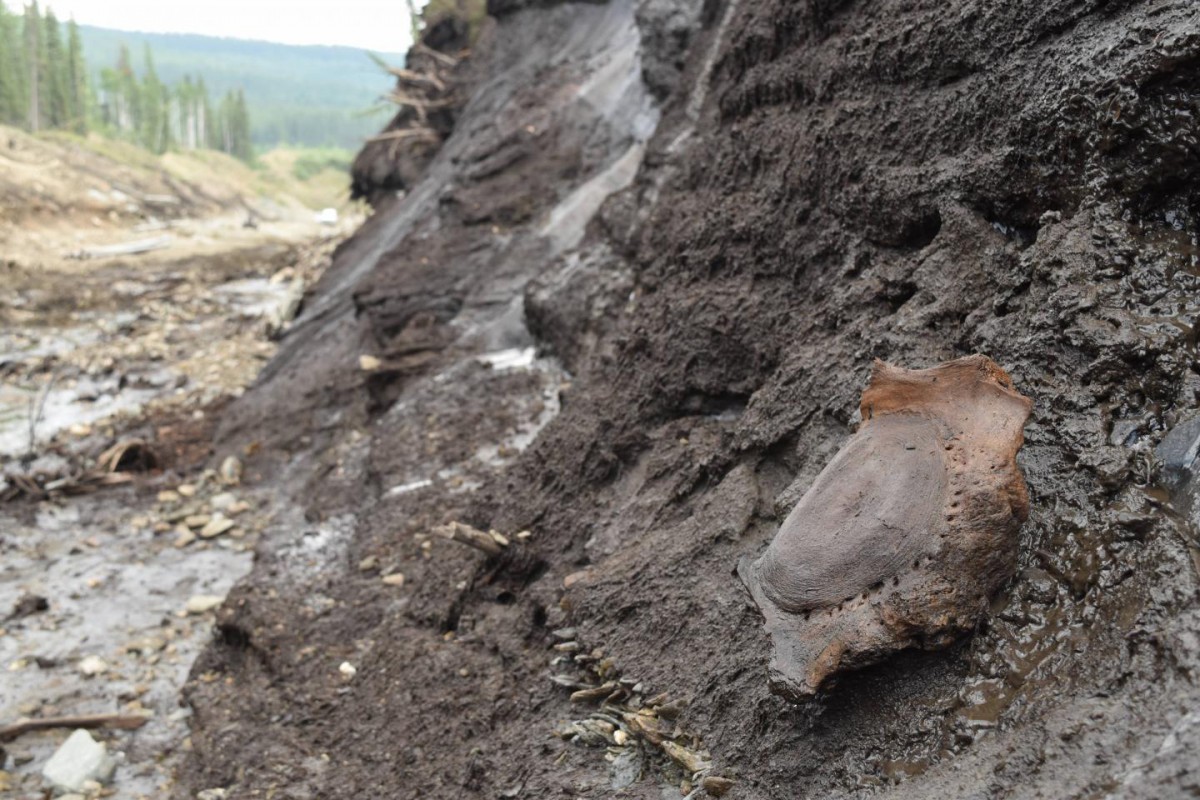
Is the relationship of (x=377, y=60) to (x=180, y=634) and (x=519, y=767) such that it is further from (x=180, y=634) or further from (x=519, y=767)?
(x=519, y=767)

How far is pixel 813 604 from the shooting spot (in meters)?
2.51

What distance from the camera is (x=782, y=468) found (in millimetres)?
3508

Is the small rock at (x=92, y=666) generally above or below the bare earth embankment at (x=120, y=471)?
above

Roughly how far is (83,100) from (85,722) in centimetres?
6571

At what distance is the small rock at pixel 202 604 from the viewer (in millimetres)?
7012

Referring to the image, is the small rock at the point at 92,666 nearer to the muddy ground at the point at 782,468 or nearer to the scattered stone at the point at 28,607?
the muddy ground at the point at 782,468

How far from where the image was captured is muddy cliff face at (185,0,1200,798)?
7.29 feet

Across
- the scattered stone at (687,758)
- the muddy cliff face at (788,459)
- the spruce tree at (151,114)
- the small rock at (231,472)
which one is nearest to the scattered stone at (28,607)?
the muddy cliff face at (788,459)

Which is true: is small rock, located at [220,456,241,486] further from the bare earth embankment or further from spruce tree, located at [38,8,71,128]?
spruce tree, located at [38,8,71,128]

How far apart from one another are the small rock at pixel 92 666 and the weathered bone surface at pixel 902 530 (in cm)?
527

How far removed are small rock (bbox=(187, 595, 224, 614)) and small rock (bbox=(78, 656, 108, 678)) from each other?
2.54 feet

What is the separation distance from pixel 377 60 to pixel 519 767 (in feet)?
53.8

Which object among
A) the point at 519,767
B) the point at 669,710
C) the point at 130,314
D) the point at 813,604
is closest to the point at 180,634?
the point at 519,767

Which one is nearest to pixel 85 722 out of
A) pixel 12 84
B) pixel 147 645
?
pixel 147 645
